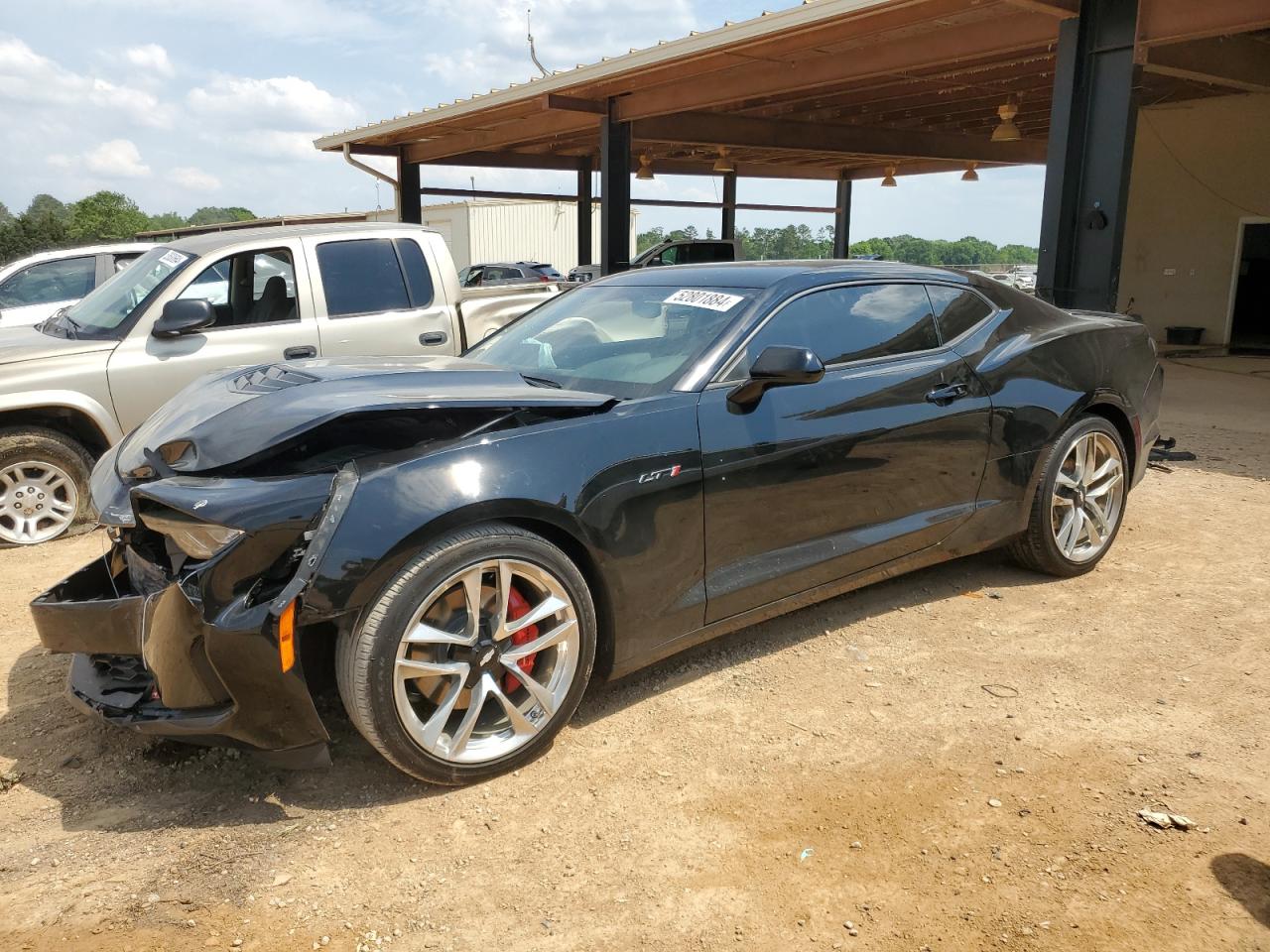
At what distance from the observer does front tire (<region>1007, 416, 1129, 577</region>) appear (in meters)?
4.58

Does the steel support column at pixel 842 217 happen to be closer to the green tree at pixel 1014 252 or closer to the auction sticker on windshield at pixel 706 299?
the auction sticker on windshield at pixel 706 299

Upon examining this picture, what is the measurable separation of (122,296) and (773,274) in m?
4.48

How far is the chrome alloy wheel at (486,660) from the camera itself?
284cm

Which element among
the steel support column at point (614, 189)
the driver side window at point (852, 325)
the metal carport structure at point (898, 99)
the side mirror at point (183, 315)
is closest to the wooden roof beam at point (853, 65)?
the metal carport structure at point (898, 99)

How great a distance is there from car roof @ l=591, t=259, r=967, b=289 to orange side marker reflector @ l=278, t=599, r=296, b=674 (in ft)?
7.13

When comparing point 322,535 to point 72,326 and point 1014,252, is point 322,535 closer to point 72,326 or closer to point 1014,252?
point 72,326

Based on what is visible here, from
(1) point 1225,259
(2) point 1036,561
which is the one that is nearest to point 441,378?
(2) point 1036,561

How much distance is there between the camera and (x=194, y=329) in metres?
5.92

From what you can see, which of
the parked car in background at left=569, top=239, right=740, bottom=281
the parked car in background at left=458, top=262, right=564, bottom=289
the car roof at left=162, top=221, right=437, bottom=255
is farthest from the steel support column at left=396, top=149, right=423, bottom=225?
the car roof at left=162, top=221, right=437, bottom=255

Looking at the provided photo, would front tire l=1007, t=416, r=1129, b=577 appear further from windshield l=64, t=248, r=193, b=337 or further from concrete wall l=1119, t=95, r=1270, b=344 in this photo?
concrete wall l=1119, t=95, r=1270, b=344

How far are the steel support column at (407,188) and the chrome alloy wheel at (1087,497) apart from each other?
17815 millimetres

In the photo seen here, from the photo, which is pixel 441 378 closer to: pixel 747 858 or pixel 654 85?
pixel 747 858

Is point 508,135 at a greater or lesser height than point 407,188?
greater

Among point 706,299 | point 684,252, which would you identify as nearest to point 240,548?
point 706,299
